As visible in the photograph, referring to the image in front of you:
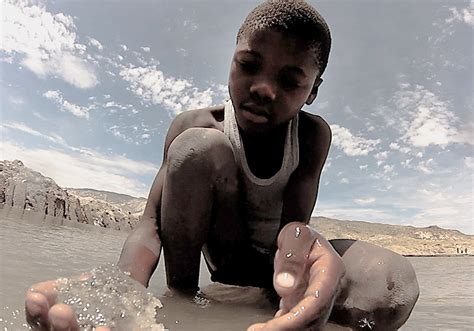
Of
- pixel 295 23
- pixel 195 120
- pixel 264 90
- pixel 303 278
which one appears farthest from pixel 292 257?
pixel 195 120

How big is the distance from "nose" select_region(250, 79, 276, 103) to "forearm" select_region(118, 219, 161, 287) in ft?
1.52

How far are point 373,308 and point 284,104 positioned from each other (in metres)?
0.54

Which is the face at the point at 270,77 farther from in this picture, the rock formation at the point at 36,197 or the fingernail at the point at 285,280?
the rock formation at the point at 36,197

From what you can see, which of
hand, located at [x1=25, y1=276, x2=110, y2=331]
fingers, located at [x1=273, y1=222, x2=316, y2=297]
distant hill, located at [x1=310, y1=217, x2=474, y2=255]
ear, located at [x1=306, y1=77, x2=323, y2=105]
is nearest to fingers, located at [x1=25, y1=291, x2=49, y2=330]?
hand, located at [x1=25, y1=276, x2=110, y2=331]

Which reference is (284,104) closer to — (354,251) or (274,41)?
(274,41)

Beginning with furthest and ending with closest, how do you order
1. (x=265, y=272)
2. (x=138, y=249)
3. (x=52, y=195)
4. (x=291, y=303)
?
(x=52, y=195)
(x=265, y=272)
(x=138, y=249)
(x=291, y=303)

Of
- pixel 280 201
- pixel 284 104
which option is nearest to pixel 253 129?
pixel 284 104

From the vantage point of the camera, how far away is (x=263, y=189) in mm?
1342

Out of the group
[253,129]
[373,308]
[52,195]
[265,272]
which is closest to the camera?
[373,308]

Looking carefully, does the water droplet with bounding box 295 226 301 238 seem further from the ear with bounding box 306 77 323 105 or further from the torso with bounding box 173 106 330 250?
the ear with bounding box 306 77 323 105

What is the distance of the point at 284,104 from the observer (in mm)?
1229

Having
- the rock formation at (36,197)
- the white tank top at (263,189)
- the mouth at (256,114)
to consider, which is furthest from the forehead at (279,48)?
the rock formation at (36,197)

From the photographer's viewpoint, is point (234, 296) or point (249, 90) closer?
point (249, 90)

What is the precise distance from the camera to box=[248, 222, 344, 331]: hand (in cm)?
73
